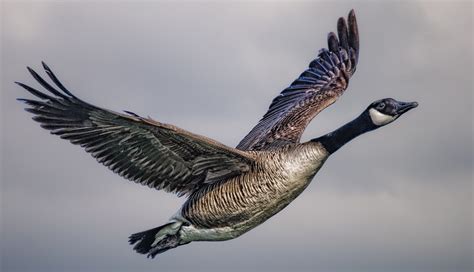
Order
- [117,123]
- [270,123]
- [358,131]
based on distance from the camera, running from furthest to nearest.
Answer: [270,123], [358,131], [117,123]

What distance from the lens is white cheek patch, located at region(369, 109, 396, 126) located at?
1535cm

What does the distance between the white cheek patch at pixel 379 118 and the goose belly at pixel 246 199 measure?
47.3 inches

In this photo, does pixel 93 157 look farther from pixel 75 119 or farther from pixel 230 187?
pixel 230 187

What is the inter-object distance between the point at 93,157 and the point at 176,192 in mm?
1796

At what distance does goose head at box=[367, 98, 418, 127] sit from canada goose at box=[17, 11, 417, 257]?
2 cm

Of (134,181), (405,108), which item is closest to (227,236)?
(134,181)

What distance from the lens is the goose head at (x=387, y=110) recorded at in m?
15.3

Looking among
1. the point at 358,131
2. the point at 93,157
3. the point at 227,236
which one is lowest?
the point at 227,236

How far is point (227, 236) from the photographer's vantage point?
617 inches

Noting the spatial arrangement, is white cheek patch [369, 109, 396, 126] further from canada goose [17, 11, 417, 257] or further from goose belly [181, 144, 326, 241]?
goose belly [181, 144, 326, 241]

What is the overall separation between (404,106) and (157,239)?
17.5 feet

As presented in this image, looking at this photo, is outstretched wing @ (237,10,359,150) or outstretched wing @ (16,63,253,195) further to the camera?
outstretched wing @ (237,10,359,150)

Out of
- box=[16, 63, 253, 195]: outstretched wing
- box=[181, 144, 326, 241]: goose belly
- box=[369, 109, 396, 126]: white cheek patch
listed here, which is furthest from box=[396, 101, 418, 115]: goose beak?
→ box=[16, 63, 253, 195]: outstretched wing

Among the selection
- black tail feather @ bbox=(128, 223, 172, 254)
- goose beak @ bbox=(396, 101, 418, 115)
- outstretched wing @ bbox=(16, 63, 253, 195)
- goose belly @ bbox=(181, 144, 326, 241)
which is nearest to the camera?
outstretched wing @ bbox=(16, 63, 253, 195)
